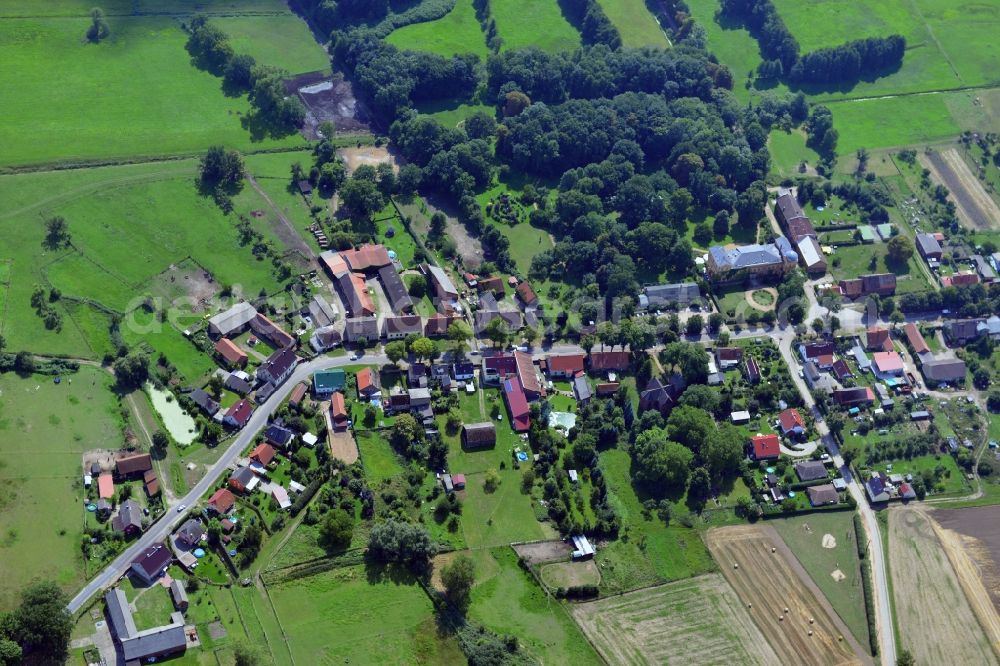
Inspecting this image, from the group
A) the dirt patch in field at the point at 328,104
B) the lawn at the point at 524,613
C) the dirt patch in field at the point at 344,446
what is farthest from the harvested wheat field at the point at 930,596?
the dirt patch in field at the point at 328,104

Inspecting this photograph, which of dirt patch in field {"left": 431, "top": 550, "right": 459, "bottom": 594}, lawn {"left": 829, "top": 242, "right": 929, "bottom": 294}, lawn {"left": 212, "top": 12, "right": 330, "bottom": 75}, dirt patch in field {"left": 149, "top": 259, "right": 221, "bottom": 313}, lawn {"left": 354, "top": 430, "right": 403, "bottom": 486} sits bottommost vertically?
dirt patch in field {"left": 431, "top": 550, "right": 459, "bottom": 594}

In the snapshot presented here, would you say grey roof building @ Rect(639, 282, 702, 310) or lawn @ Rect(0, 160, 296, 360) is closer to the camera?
lawn @ Rect(0, 160, 296, 360)

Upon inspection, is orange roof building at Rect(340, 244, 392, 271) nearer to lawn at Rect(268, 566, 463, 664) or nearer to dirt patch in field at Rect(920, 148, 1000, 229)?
lawn at Rect(268, 566, 463, 664)

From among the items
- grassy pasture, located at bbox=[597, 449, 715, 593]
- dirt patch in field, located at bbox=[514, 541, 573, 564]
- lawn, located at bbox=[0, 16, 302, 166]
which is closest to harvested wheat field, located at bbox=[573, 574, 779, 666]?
grassy pasture, located at bbox=[597, 449, 715, 593]

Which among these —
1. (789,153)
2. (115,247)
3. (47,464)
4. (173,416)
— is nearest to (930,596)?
(789,153)

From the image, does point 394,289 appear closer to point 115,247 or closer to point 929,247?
point 115,247

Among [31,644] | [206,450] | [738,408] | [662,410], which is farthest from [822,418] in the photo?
[31,644]
